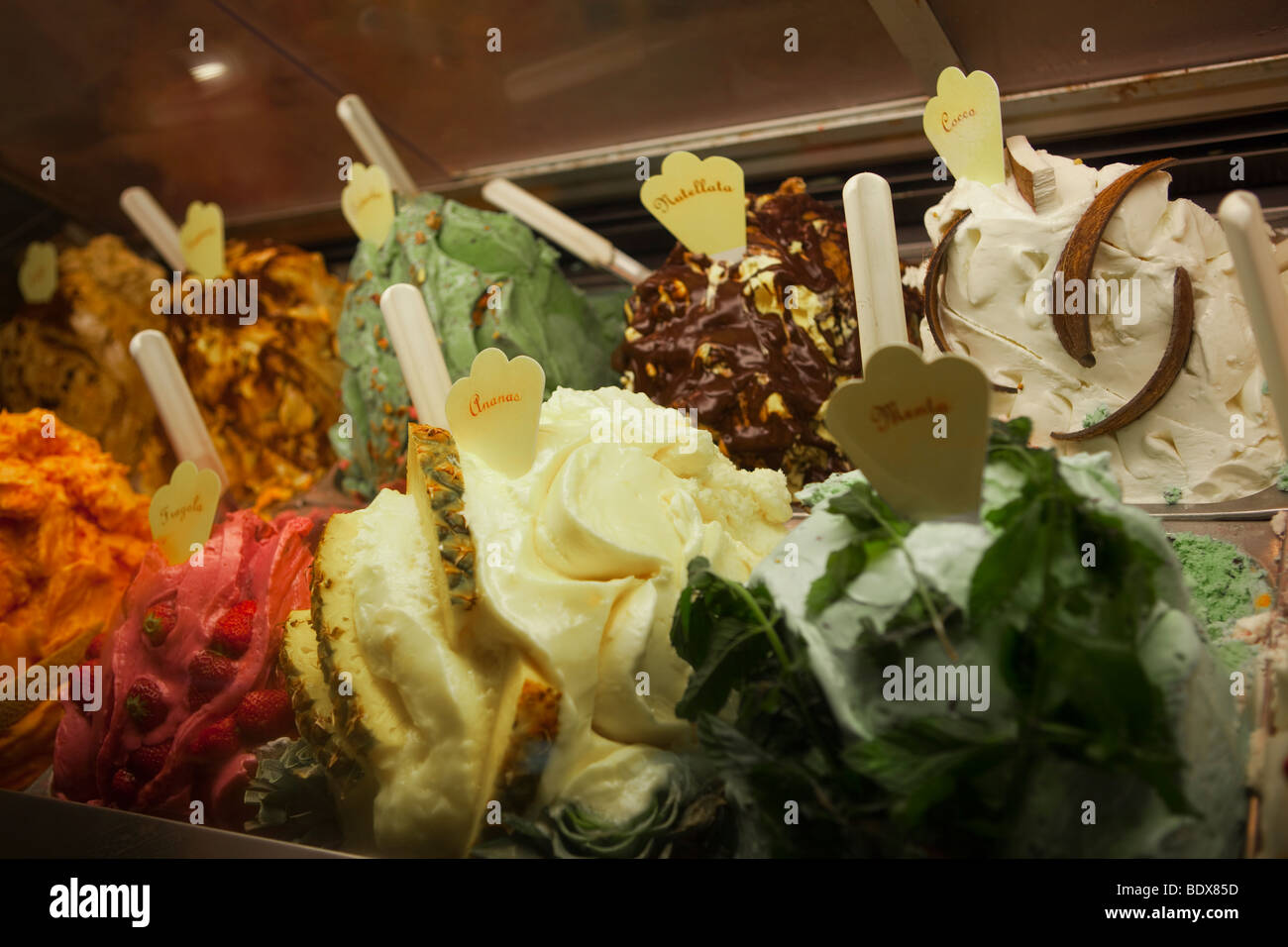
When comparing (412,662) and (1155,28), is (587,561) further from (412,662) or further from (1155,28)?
(1155,28)

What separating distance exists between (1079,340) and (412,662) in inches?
36.5

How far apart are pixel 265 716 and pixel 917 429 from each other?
83 centimetres

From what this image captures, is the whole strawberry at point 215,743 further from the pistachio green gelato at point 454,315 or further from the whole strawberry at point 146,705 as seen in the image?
the pistachio green gelato at point 454,315

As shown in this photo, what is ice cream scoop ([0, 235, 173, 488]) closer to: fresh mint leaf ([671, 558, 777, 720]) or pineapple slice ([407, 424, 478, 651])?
pineapple slice ([407, 424, 478, 651])

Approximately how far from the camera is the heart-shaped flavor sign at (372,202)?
1.97 m

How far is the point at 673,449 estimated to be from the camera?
125cm

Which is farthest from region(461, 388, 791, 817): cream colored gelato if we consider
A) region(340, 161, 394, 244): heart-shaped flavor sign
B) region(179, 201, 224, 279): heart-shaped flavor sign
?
region(179, 201, 224, 279): heart-shaped flavor sign

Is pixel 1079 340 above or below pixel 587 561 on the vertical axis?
above

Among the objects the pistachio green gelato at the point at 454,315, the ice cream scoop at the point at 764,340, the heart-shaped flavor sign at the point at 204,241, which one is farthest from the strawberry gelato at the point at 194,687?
the heart-shaped flavor sign at the point at 204,241

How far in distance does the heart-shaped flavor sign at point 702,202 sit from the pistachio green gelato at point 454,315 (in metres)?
0.34

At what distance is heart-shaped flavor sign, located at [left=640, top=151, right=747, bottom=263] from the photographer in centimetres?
162

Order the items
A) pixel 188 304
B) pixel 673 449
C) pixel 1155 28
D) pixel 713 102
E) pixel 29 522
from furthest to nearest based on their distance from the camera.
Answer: pixel 188 304 < pixel 713 102 < pixel 29 522 < pixel 1155 28 < pixel 673 449
